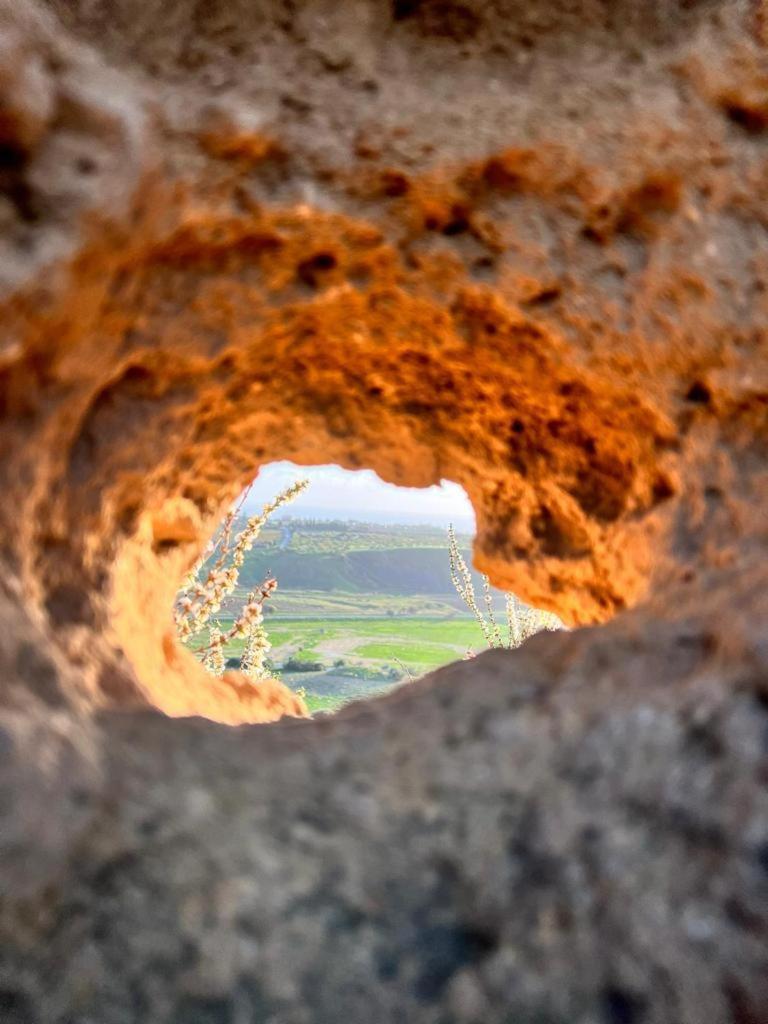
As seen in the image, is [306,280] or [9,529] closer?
[9,529]

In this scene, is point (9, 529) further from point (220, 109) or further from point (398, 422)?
point (398, 422)

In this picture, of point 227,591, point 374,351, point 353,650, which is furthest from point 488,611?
point 374,351

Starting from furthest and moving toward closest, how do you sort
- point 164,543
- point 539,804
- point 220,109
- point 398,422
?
point 398,422 < point 164,543 < point 220,109 < point 539,804

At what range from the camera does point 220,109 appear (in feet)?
2.68

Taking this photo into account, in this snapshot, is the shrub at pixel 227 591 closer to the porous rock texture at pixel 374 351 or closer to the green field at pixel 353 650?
the porous rock texture at pixel 374 351

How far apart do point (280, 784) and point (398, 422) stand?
2.43 ft

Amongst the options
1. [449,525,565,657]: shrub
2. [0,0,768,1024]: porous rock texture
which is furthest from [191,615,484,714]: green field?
[0,0,768,1024]: porous rock texture

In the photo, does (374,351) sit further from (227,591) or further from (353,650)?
(353,650)

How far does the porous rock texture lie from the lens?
65 cm

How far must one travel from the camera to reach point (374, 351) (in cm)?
120

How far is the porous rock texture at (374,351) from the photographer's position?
652mm

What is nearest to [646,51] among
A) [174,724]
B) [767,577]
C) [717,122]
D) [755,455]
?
[717,122]

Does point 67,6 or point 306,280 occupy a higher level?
point 67,6

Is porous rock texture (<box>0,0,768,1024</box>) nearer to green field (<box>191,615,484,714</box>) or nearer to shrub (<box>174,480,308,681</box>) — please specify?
shrub (<box>174,480,308,681</box>)
